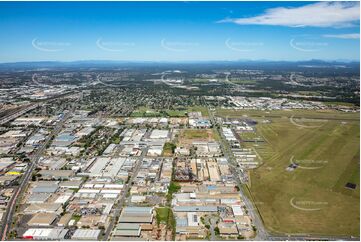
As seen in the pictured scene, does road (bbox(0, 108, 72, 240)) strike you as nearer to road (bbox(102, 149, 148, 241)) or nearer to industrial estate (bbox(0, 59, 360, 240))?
industrial estate (bbox(0, 59, 360, 240))

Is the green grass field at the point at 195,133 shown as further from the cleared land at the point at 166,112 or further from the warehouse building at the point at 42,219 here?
the warehouse building at the point at 42,219

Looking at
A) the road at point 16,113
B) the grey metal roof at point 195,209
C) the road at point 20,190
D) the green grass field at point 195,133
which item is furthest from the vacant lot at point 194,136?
the road at point 16,113

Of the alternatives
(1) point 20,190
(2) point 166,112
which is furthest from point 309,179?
(2) point 166,112

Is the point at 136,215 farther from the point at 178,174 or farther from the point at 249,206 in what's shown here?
the point at 249,206

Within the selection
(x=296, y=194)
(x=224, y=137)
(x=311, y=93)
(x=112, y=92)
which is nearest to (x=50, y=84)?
(x=112, y=92)

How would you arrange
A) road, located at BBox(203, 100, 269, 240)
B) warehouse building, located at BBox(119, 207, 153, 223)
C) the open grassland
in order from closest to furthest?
road, located at BBox(203, 100, 269, 240) → warehouse building, located at BBox(119, 207, 153, 223) → the open grassland

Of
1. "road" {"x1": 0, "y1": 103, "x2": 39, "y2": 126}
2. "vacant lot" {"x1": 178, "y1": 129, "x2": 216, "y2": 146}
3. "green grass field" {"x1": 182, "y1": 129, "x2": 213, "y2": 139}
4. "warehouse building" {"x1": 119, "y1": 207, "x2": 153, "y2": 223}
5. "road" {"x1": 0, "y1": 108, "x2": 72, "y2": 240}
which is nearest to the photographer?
"road" {"x1": 0, "y1": 108, "x2": 72, "y2": 240}

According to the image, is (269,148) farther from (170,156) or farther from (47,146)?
(47,146)

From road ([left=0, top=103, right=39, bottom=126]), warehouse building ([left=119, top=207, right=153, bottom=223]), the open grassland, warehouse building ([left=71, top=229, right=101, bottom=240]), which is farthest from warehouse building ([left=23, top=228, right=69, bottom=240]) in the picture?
road ([left=0, top=103, right=39, bottom=126])

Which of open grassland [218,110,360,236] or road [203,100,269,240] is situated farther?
open grassland [218,110,360,236]
